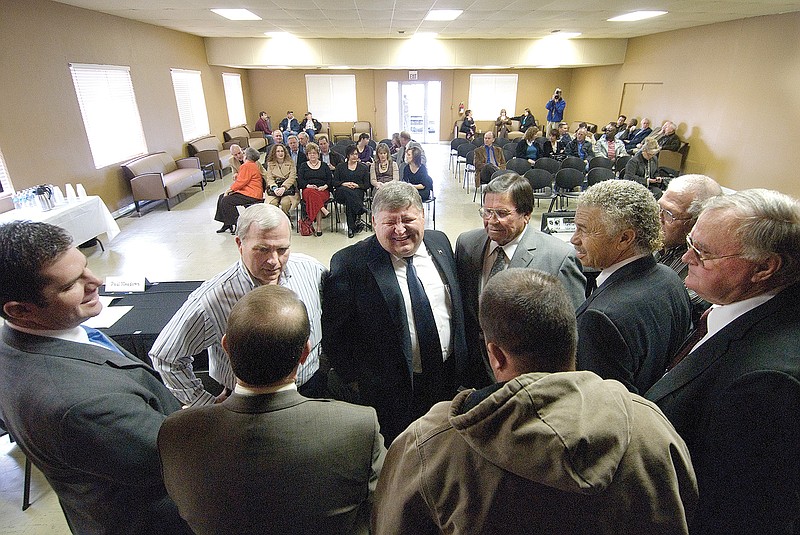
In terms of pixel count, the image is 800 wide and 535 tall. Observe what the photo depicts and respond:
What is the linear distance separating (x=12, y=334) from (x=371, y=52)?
497 inches

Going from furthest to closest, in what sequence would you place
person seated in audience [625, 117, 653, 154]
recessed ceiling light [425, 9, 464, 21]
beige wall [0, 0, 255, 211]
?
person seated in audience [625, 117, 653, 154]
recessed ceiling light [425, 9, 464, 21]
beige wall [0, 0, 255, 211]

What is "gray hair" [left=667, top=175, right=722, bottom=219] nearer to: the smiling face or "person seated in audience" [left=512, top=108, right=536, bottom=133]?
the smiling face

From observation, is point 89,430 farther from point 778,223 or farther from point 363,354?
point 778,223

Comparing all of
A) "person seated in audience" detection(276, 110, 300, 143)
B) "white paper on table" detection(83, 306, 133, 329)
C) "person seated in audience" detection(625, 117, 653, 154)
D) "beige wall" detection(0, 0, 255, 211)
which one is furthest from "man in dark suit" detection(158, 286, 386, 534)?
"person seated in audience" detection(276, 110, 300, 143)

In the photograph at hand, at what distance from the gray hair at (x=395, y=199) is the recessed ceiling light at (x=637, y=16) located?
849cm

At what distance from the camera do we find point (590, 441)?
0.70 metres

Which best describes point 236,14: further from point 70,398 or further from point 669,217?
point 70,398

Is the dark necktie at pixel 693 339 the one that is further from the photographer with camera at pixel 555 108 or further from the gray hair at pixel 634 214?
the photographer with camera at pixel 555 108

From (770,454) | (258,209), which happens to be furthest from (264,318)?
(770,454)

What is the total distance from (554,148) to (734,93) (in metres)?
3.65

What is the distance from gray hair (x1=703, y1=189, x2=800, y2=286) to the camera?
112cm

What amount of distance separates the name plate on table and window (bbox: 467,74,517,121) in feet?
48.8

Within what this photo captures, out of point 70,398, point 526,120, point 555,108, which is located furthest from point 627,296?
point 526,120

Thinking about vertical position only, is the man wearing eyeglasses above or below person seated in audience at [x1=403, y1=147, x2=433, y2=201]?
above
